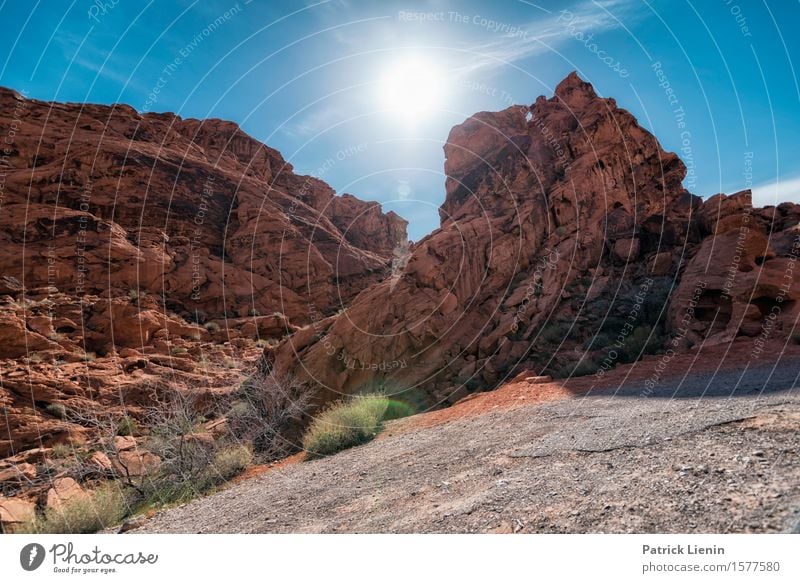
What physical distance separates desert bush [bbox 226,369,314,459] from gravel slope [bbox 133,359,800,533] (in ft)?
14.0

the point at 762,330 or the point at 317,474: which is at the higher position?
the point at 762,330

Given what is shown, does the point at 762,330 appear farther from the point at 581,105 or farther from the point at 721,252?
the point at 581,105

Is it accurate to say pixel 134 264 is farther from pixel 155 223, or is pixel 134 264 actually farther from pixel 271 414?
pixel 271 414

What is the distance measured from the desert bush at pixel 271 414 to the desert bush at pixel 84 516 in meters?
3.92

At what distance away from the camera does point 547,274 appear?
17.1 metres

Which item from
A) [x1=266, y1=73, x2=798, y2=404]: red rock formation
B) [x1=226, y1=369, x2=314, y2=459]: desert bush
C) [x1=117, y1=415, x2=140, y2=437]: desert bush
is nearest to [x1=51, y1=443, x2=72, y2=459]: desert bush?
[x1=117, y1=415, x2=140, y2=437]: desert bush

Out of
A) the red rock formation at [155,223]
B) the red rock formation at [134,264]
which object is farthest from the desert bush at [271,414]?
the red rock formation at [155,223]

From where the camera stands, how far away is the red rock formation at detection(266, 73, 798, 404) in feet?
45.6

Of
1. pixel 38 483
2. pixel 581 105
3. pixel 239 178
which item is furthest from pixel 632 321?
pixel 239 178

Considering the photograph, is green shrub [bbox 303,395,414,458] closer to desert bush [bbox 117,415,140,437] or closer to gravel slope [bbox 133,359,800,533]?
gravel slope [bbox 133,359,800,533]

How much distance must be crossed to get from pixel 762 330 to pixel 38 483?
20063 millimetres

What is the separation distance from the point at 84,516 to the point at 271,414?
7.29 meters

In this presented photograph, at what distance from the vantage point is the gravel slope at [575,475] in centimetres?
301

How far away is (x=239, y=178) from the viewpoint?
4059 cm
